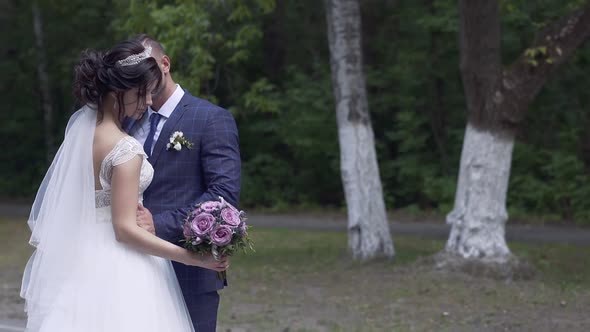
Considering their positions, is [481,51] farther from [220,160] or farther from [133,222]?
[133,222]

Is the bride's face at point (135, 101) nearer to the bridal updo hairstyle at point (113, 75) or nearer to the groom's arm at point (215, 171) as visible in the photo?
the bridal updo hairstyle at point (113, 75)

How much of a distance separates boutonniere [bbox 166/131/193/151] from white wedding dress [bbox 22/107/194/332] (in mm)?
154

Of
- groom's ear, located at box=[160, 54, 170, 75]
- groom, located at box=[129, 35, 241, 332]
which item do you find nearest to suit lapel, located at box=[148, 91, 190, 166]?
groom, located at box=[129, 35, 241, 332]

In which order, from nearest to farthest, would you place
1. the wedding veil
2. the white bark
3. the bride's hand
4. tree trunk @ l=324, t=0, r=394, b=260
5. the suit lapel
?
the bride's hand → the wedding veil → the suit lapel → the white bark → tree trunk @ l=324, t=0, r=394, b=260

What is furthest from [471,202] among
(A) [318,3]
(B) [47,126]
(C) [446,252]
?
(B) [47,126]

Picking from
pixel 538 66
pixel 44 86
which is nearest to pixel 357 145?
pixel 538 66

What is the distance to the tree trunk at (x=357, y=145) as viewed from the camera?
482 inches

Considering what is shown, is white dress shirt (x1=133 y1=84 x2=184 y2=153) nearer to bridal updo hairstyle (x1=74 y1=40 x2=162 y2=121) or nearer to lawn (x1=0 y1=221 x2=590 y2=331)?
bridal updo hairstyle (x1=74 y1=40 x2=162 y2=121)

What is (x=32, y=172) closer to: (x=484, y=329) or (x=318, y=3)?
(x=318, y=3)

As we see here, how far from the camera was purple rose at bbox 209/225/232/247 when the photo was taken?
3.70m

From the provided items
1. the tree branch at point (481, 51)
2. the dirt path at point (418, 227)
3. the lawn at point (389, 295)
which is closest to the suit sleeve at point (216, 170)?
the lawn at point (389, 295)

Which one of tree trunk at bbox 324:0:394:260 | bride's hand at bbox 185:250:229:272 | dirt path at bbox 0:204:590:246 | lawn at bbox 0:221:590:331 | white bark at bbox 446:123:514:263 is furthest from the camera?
dirt path at bbox 0:204:590:246

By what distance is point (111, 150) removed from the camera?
3.84m

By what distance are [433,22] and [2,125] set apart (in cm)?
1537
